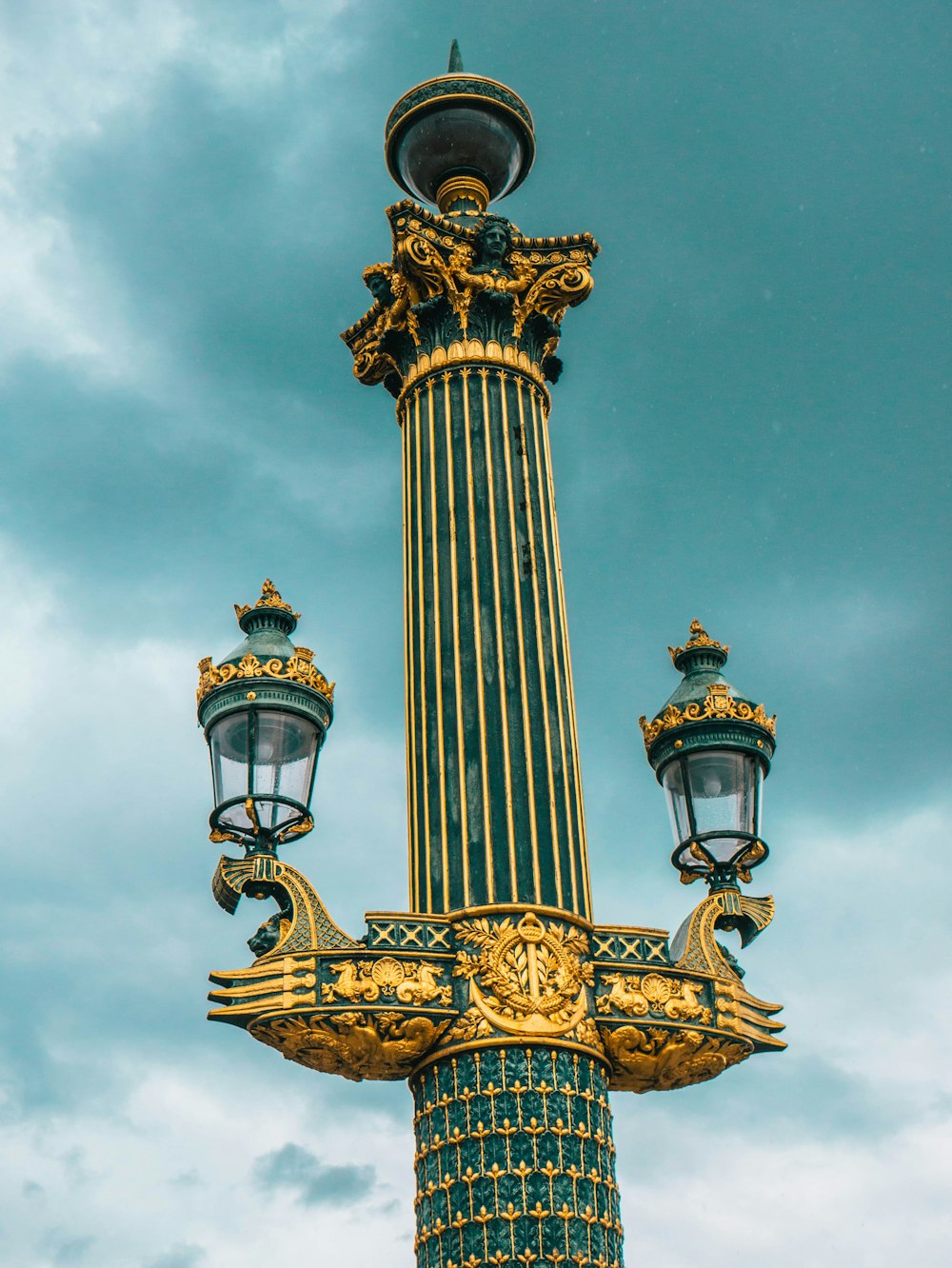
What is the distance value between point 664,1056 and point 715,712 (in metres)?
2.96

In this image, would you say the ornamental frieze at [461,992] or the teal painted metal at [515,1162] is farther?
the ornamental frieze at [461,992]

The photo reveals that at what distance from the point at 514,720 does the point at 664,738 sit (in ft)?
4.90

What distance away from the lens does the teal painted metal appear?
36.2ft

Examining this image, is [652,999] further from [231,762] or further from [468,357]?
[468,357]

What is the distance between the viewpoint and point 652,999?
483 inches

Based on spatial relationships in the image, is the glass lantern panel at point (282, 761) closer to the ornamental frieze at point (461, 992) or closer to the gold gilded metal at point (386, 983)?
the ornamental frieze at point (461, 992)

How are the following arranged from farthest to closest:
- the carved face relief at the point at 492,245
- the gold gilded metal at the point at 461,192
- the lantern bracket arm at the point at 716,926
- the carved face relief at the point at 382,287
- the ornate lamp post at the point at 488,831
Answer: the gold gilded metal at the point at 461,192, the carved face relief at the point at 382,287, the carved face relief at the point at 492,245, the lantern bracket arm at the point at 716,926, the ornate lamp post at the point at 488,831

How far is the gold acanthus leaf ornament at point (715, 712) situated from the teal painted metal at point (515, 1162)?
129 inches

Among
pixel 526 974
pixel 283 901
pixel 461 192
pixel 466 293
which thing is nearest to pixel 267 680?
pixel 283 901

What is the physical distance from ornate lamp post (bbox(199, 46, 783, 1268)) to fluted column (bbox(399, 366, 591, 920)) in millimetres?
23

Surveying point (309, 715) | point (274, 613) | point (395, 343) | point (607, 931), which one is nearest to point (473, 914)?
point (607, 931)

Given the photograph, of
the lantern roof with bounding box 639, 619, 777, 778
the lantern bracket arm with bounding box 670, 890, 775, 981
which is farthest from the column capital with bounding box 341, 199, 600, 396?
the lantern bracket arm with bounding box 670, 890, 775, 981

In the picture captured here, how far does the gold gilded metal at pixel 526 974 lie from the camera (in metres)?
11.7

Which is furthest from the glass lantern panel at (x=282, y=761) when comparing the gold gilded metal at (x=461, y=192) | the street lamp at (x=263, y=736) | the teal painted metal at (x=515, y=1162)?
the gold gilded metal at (x=461, y=192)
